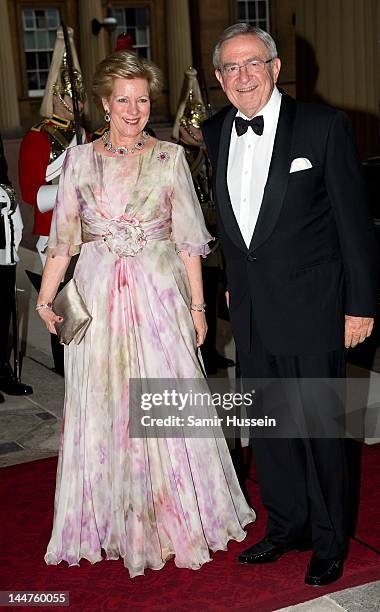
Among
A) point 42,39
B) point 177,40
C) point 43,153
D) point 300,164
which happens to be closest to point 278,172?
point 300,164

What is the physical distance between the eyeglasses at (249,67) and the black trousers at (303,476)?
0.92m

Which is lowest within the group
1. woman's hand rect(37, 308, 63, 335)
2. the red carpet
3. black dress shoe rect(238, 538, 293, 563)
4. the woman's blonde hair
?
the red carpet

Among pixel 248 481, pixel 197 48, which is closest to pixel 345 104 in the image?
pixel 248 481

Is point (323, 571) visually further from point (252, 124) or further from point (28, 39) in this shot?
point (28, 39)

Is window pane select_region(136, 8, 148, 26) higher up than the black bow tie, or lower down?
higher up

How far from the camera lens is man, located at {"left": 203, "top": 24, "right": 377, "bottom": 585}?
3.11 metres

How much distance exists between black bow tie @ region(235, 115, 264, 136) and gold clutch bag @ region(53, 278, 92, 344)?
0.86m

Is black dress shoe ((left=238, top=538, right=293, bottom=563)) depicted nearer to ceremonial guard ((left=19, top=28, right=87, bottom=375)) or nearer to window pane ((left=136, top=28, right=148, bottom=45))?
ceremonial guard ((left=19, top=28, right=87, bottom=375))

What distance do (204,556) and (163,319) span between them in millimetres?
915

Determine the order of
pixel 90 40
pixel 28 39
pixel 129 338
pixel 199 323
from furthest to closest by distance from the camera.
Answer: pixel 28 39
pixel 90 40
pixel 199 323
pixel 129 338

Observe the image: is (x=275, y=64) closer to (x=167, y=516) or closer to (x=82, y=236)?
(x=82, y=236)

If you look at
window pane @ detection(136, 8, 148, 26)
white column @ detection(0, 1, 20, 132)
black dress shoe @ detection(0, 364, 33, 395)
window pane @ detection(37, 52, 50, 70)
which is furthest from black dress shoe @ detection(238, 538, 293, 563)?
window pane @ detection(136, 8, 148, 26)

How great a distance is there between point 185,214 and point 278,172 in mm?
480

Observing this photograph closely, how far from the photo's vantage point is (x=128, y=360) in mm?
3504
